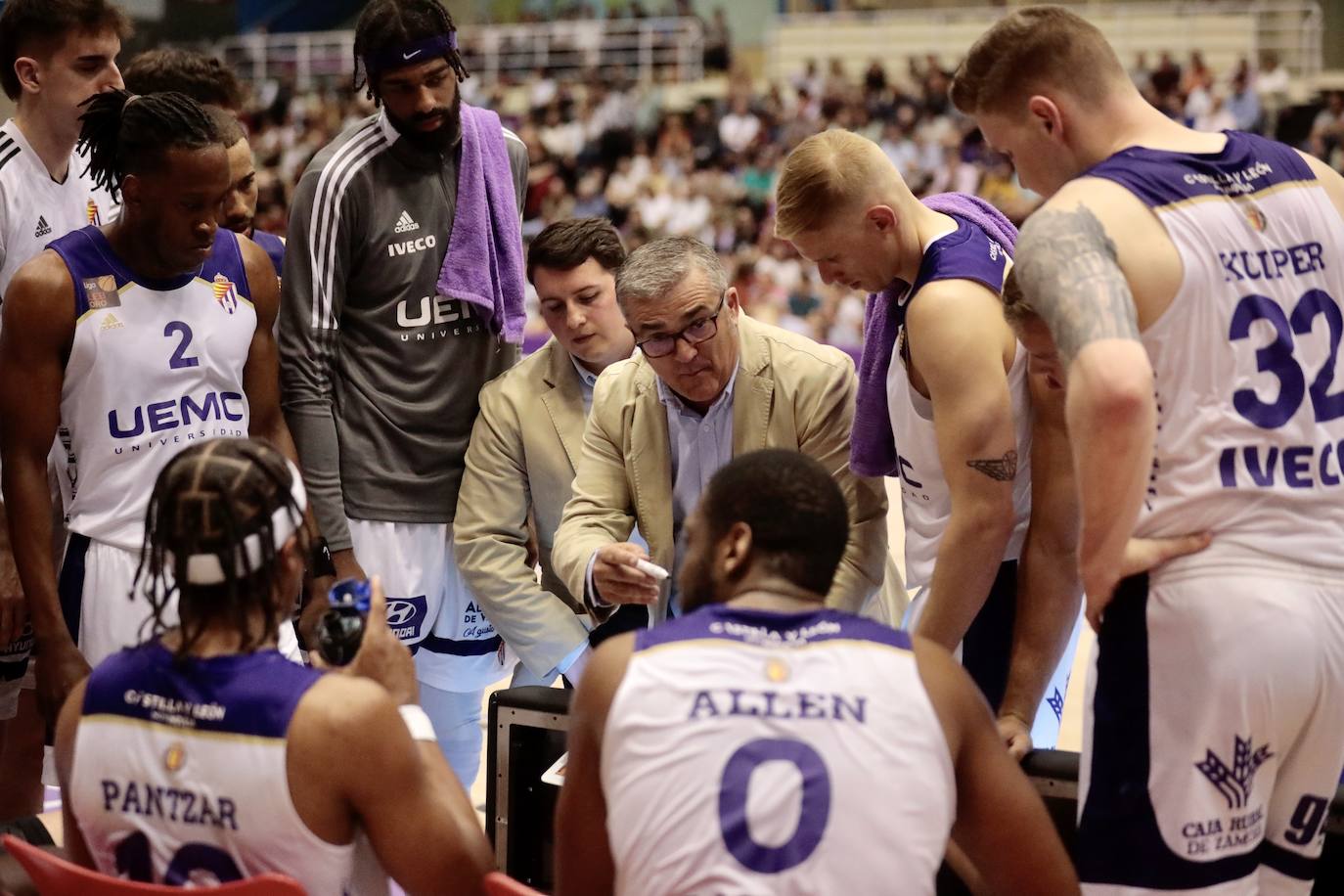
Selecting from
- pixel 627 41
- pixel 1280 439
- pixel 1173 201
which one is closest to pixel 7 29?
pixel 1173 201

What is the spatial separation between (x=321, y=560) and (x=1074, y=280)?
2.04 metres

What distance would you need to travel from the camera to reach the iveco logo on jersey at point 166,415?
3.12 m

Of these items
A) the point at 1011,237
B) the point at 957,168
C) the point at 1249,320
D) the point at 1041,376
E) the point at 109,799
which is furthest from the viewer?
the point at 957,168

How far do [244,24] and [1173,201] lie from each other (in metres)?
24.6

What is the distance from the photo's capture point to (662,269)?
3.27 metres

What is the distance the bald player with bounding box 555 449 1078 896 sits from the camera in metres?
1.88

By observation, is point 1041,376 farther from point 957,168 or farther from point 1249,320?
point 957,168

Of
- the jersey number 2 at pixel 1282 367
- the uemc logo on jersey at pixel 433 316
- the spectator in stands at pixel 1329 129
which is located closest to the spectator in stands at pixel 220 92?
the uemc logo on jersey at pixel 433 316

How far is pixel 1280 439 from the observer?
2.29 meters

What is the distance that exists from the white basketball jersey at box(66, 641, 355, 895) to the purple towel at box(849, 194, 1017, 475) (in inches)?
57.9

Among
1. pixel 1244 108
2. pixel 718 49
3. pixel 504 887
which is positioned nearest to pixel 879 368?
pixel 504 887

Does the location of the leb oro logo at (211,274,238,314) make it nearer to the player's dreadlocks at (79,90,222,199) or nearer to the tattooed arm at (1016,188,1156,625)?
the player's dreadlocks at (79,90,222,199)

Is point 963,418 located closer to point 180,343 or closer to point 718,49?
point 180,343

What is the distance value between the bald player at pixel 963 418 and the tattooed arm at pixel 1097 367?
498 mm
